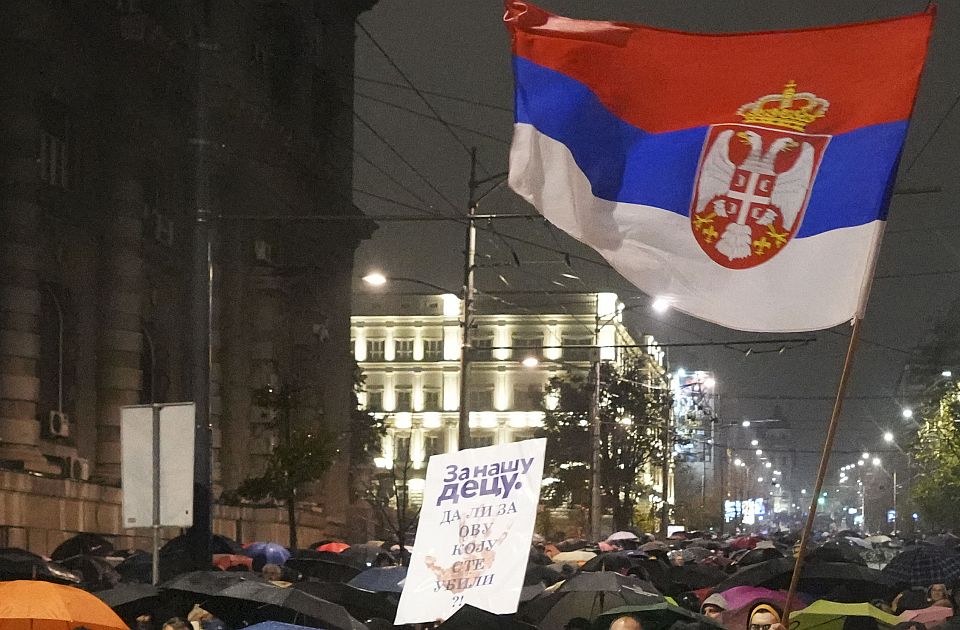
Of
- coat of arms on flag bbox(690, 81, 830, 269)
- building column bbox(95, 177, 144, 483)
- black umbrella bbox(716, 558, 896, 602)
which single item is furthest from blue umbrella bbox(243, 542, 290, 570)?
coat of arms on flag bbox(690, 81, 830, 269)

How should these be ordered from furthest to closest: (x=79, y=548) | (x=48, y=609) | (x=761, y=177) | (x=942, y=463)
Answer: (x=942, y=463), (x=79, y=548), (x=48, y=609), (x=761, y=177)

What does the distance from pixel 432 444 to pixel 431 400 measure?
3.96 meters

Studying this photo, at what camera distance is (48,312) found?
38062mm

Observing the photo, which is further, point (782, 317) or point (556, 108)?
point (556, 108)

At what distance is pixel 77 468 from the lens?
37.1 m

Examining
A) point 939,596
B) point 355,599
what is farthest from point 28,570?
point 939,596

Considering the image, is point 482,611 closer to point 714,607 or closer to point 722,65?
point 722,65

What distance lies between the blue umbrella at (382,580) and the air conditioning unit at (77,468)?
19.1 metres

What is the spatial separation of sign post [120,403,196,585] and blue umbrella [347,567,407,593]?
5502 mm

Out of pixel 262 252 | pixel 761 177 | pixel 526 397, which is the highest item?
pixel 262 252

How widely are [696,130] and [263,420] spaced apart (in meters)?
43.7

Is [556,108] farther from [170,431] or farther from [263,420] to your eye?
[263,420]

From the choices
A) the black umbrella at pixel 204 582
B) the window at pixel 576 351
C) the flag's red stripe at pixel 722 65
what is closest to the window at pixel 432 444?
the window at pixel 576 351

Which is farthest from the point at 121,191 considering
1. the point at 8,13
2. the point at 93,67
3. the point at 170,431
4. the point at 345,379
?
the point at 170,431
